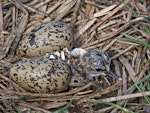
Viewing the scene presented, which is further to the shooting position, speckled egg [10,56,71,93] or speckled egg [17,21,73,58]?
speckled egg [17,21,73,58]

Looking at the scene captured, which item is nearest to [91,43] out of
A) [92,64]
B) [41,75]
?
[92,64]

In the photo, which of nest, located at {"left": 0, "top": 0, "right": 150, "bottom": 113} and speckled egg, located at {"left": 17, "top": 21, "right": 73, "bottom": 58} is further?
speckled egg, located at {"left": 17, "top": 21, "right": 73, "bottom": 58}

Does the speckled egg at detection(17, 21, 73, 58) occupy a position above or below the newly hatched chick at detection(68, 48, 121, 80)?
above

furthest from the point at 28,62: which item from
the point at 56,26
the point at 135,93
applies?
the point at 135,93
